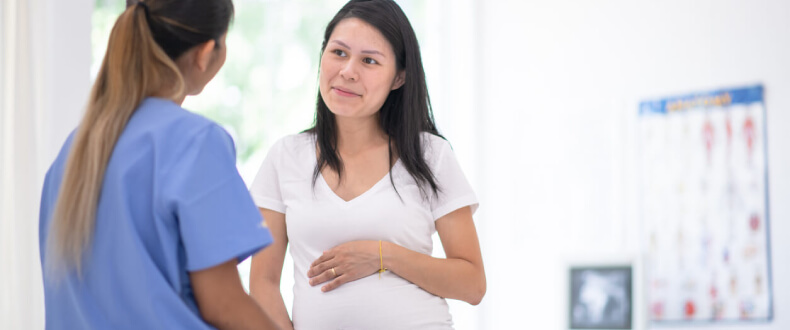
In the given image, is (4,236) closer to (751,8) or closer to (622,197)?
(622,197)

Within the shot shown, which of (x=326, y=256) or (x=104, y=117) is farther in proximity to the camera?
(x=326, y=256)

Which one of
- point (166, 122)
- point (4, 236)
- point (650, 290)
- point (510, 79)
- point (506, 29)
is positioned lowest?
point (650, 290)

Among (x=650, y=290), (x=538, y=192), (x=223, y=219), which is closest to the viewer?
(x=223, y=219)

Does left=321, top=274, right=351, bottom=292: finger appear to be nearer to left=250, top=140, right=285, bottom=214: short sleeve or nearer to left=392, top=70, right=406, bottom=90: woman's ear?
left=250, top=140, right=285, bottom=214: short sleeve

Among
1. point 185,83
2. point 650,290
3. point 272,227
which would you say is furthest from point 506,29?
point 185,83

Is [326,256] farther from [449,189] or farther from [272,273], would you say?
[449,189]

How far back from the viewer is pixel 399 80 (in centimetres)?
177

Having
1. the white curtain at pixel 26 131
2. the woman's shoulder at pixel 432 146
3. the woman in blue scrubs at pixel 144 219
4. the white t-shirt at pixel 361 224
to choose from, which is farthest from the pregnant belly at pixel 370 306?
the white curtain at pixel 26 131

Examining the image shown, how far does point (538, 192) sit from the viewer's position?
12.6ft

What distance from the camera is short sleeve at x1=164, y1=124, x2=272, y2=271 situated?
1.07 metres

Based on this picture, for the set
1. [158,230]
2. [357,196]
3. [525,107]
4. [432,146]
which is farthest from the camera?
[525,107]

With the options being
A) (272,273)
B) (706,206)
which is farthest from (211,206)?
(706,206)

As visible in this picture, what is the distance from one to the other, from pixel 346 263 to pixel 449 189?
0.30 metres

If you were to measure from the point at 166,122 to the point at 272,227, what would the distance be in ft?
1.96
